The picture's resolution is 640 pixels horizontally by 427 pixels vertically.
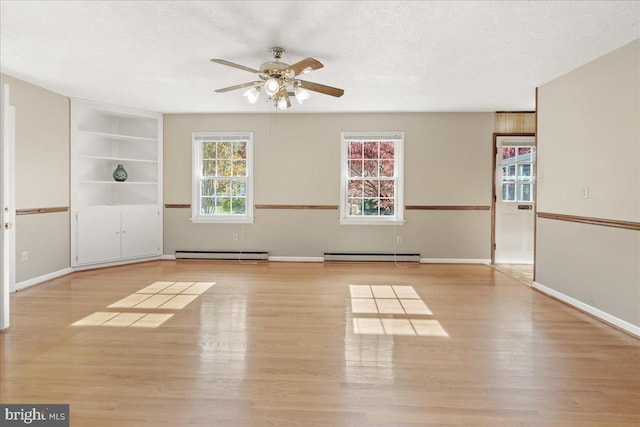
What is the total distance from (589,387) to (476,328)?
38.2 inches

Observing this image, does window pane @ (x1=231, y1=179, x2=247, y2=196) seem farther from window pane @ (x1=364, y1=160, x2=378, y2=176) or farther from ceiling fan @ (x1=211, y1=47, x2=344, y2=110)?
ceiling fan @ (x1=211, y1=47, x2=344, y2=110)

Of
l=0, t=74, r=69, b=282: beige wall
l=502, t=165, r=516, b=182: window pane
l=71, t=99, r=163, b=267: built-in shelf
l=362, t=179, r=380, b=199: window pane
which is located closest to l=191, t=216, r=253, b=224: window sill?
l=71, t=99, r=163, b=267: built-in shelf

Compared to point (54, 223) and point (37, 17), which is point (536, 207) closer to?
point (37, 17)

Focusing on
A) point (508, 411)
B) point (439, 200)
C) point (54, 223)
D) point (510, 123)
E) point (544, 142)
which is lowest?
point (508, 411)

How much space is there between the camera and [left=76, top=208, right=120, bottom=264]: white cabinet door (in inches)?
207

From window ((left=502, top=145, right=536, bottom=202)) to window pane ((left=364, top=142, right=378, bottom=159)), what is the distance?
1.99 m

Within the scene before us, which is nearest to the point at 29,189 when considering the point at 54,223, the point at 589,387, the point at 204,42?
the point at 54,223

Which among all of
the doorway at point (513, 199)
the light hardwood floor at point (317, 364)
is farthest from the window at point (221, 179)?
the doorway at point (513, 199)

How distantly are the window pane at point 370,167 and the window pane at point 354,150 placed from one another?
162mm

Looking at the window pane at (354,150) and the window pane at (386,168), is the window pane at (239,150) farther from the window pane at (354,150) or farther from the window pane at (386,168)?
the window pane at (386,168)

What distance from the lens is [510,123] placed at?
5816 mm

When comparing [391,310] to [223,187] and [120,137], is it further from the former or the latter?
[120,137]

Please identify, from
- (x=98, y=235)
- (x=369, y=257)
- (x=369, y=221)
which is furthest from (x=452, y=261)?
(x=98, y=235)

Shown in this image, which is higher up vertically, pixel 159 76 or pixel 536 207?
pixel 159 76
